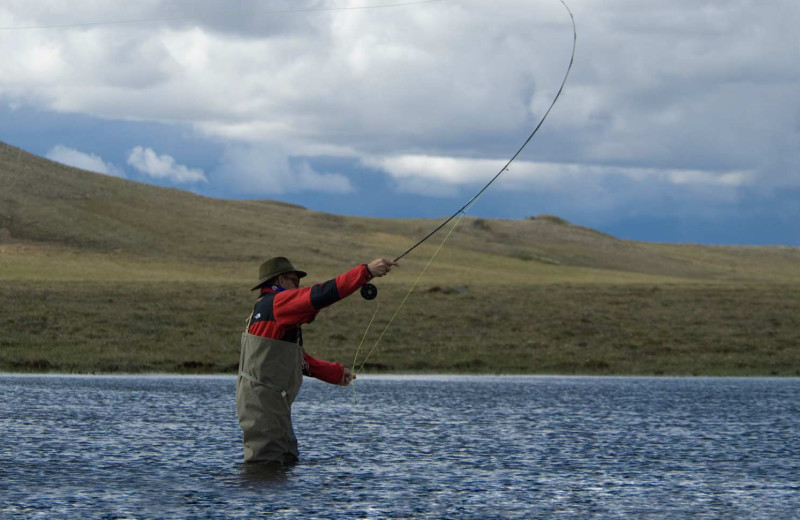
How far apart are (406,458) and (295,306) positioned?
10.1 feet

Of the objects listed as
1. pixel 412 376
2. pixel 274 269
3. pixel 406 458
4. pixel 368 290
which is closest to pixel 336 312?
pixel 412 376

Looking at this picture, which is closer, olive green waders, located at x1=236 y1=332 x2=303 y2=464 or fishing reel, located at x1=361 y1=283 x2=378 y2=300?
fishing reel, located at x1=361 y1=283 x2=378 y2=300

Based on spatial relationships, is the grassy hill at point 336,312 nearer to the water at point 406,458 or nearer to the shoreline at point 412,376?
the shoreline at point 412,376

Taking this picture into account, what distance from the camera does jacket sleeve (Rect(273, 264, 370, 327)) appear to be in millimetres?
11648

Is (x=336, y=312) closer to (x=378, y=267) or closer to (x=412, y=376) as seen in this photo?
(x=412, y=376)

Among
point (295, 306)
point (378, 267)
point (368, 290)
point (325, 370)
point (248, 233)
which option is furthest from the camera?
point (248, 233)

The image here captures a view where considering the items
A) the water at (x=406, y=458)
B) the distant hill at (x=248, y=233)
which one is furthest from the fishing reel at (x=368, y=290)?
the distant hill at (x=248, y=233)

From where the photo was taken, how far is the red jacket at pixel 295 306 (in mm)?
11680

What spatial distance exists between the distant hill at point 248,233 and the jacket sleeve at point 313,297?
2610 inches

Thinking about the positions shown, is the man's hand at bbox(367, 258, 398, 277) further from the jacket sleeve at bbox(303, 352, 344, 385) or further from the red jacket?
the jacket sleeve at bbox(303, 352, 344, 385)

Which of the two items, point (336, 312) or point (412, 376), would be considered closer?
point (412, 376)

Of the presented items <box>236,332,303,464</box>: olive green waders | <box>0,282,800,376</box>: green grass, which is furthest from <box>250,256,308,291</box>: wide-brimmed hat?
<box>0,282,800,376</box>: green grass

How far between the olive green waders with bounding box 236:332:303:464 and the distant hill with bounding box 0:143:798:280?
65885 mm

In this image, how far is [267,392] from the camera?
41.6 ft
